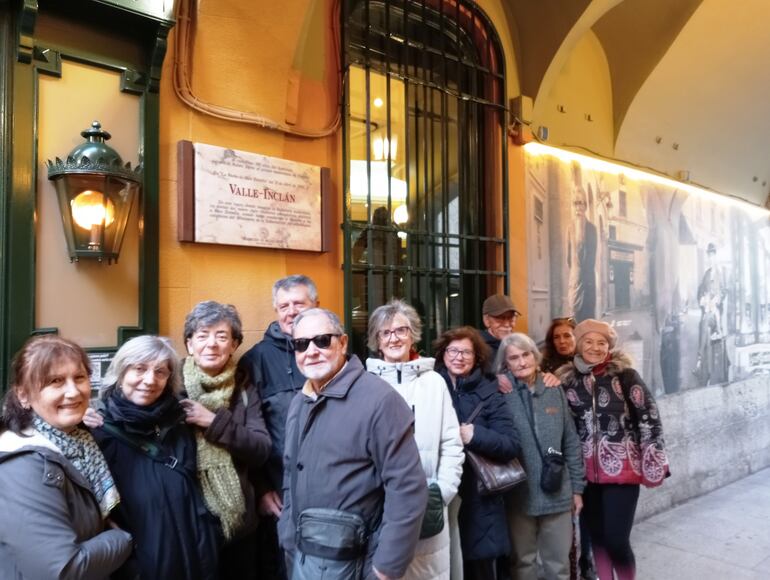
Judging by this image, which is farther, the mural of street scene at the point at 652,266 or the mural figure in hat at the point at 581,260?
the mural figure in hat at the point at 581,260

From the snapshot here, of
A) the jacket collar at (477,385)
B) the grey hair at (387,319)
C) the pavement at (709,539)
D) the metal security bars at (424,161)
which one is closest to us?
the grey hair at (387,319)

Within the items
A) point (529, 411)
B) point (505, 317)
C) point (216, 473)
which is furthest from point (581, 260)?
point (216, 473)

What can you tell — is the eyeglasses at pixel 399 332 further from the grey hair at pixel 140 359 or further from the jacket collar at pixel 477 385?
the grey hair at pixel 140 359

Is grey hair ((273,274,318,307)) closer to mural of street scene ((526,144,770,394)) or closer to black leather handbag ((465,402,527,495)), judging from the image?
black leather handbag ((465,402,527,495))

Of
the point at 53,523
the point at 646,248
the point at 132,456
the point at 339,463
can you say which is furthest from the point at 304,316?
the point at 646,248

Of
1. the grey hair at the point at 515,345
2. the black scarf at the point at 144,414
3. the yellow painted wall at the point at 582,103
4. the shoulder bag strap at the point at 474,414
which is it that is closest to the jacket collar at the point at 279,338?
the black scarf at the point at 144,414

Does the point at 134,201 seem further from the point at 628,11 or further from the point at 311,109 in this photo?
the point at 628,11

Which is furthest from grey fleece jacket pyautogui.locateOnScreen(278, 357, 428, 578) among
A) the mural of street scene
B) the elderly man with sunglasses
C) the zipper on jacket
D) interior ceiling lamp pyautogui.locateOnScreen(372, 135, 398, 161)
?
the mural of street scene

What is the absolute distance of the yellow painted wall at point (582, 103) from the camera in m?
5.12

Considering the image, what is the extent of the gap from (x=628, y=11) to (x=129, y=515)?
5898mm

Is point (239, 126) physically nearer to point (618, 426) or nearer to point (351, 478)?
point (351, 478)

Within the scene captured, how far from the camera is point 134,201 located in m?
2.66

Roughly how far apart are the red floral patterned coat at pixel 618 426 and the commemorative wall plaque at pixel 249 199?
1820 mm

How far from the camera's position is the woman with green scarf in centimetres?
207
